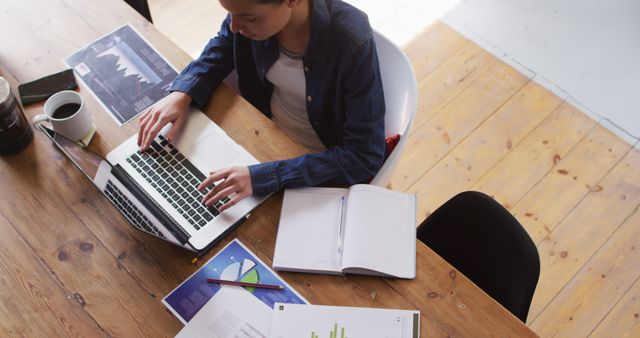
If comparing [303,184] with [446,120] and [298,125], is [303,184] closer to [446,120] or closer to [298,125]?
[298,125]

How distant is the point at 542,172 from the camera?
223 cm

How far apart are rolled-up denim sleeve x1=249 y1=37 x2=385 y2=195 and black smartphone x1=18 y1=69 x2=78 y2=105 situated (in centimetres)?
54

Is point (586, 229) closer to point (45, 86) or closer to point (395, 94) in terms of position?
point (395, 94)

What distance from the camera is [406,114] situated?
138 centimetres

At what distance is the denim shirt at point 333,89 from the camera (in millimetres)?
1198

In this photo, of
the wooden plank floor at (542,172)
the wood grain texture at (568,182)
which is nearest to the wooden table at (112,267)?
the wooden plank floor at (542,172)

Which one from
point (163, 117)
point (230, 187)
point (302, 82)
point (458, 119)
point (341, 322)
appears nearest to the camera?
point (341, 322)

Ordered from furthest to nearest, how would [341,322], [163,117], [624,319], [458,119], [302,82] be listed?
[458,119], [624,319], [302,82], [163,117], [341,322]

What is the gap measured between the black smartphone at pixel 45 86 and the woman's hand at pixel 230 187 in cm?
46

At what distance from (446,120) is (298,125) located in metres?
0.98

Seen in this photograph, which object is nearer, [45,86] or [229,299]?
[229,299]

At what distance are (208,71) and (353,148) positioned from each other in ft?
1.35

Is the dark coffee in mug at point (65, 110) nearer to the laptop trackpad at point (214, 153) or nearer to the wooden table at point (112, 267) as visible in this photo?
the wooden table at point (112, 267)

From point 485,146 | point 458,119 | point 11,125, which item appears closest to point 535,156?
point 485,146
